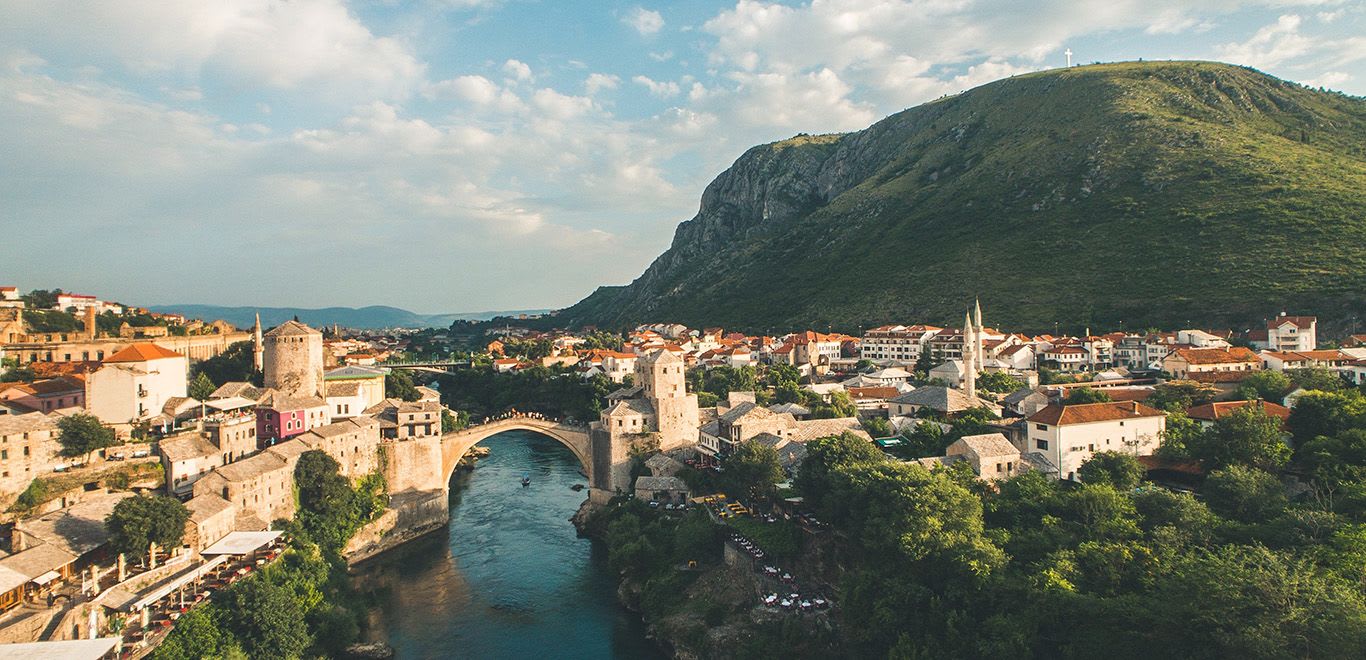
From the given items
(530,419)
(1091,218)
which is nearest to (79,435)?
(530,419)

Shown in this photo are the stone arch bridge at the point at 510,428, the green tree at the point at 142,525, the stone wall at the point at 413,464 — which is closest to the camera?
the green tree at the point at 142,525

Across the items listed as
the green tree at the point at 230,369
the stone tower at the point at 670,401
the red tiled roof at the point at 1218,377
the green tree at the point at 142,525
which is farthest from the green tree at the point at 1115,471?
the green tree at the point at 230,369

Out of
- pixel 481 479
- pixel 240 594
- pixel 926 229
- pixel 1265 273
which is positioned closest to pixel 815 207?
pixel 926 229

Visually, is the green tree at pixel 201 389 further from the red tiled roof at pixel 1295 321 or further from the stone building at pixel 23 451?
the red tiled roof at pixel 1295 321

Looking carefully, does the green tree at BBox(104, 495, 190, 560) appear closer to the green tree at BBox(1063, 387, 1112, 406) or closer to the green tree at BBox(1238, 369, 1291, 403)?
the green tree at BBox(1063, 387, 1112, 406)

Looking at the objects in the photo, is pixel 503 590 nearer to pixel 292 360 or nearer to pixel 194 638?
pixel 194 638

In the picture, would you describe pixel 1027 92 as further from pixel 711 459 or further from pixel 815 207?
pixel 711 459
